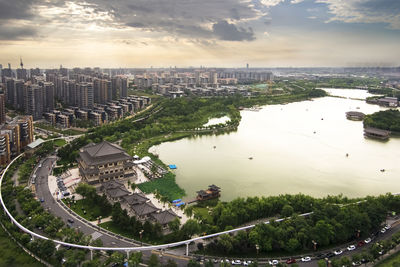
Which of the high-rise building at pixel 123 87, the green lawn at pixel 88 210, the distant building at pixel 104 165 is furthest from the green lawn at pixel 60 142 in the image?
the high-rise building at pixel 123 87

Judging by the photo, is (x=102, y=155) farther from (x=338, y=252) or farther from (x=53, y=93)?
(x=53, y=93)

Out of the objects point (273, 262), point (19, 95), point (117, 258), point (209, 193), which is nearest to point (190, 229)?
point (117, 258)

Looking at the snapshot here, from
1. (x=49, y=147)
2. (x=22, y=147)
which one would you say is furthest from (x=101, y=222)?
(x=22, y=147)

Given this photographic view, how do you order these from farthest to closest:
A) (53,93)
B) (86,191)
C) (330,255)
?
(53,93) < (86,191) < (330,255)

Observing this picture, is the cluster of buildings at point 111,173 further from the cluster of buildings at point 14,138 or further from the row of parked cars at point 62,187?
the cluster of buildings at point 14,138

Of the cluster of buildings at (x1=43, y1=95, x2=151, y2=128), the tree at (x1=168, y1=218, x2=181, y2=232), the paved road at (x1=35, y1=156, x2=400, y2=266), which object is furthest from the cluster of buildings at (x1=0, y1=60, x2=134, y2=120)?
the tree at (x1=168, y1=218, x2=181, y2=232)

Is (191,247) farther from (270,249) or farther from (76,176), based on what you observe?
(76,176)

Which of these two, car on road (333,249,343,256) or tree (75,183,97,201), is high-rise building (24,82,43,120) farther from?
car on road (333,249,343,256)
